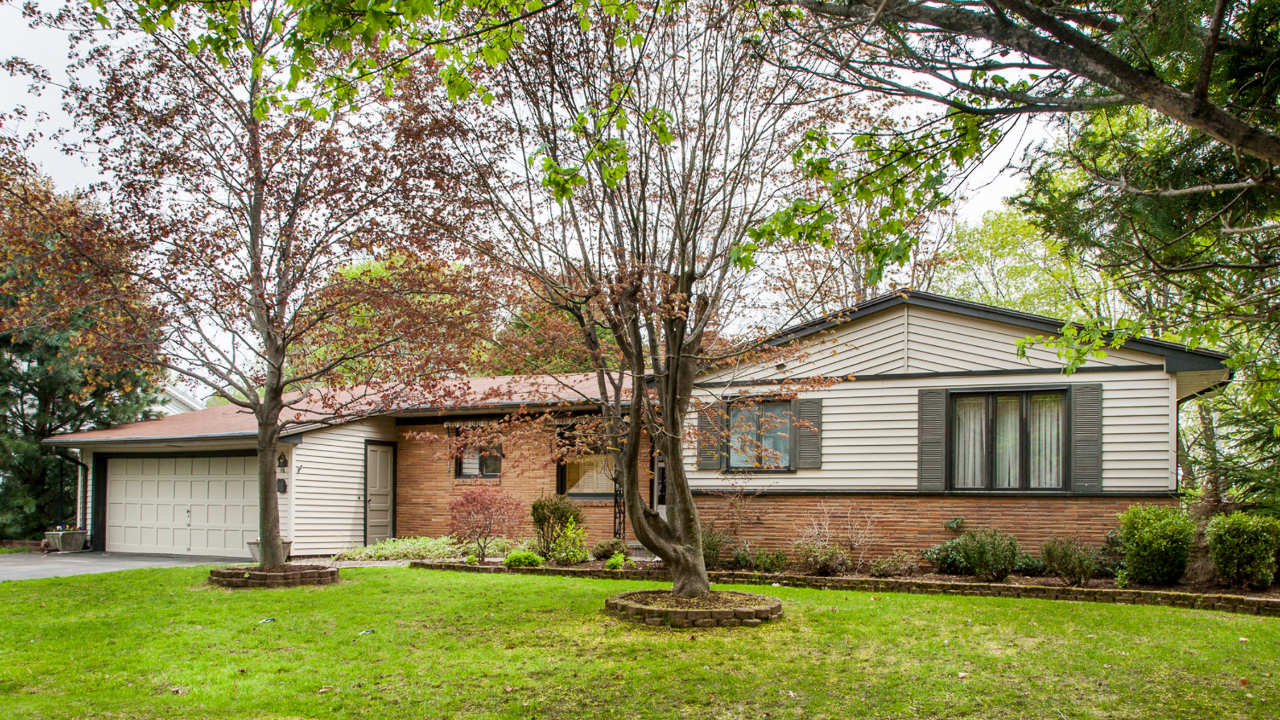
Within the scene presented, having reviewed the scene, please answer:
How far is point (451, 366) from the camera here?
39.0ft

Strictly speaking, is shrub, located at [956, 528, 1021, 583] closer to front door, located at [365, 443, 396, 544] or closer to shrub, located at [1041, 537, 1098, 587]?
shrub, located at [1041, 537, 1098, 587]

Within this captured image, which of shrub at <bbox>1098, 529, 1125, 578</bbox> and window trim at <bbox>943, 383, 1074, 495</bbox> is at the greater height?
window trim at <bbox>943, 383, 1074, 495</bbox>

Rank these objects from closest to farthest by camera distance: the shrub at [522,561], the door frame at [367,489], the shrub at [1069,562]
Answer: the shrub at [1069,562], the shrub at [522,561], the door frame at [367,489]

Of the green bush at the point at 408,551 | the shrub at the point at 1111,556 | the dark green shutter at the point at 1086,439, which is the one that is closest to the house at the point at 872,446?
the dark green shutter at the point at 1086,439

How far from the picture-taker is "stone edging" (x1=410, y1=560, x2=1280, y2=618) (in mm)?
9922

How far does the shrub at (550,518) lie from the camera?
46.4ft

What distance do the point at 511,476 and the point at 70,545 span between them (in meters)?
9.54

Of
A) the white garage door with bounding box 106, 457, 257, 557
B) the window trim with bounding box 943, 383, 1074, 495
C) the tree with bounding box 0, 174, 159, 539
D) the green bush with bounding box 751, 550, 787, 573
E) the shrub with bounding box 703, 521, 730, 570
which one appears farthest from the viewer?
the tree with bounding box 0, 174, 159, 539

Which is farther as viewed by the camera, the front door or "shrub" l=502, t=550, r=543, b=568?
the front door

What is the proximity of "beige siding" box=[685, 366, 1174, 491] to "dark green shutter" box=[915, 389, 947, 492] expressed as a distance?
13 cm

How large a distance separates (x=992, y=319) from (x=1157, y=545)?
397 cm

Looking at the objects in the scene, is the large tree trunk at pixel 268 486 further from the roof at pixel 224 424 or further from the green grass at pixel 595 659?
the roof at pixel 224 424

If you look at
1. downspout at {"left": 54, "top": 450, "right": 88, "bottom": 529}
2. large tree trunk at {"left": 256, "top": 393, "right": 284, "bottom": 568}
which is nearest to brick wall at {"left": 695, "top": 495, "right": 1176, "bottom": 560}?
large tree trunk at {"left": 256, "top": 393, "right": 284, "bottom": 568}

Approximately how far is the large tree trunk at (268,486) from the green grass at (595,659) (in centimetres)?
106
